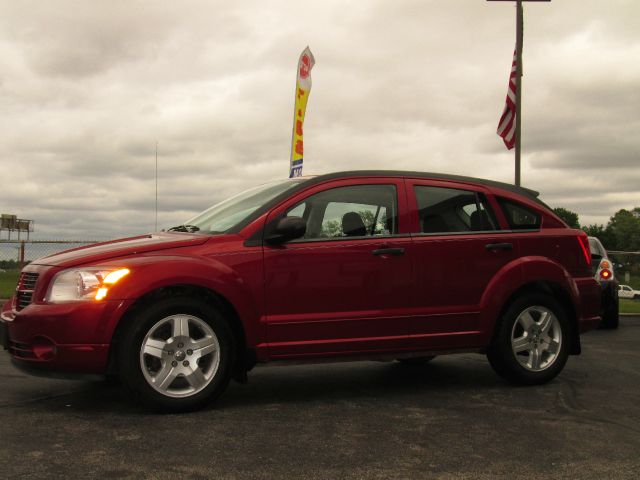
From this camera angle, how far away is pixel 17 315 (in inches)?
Result: 214

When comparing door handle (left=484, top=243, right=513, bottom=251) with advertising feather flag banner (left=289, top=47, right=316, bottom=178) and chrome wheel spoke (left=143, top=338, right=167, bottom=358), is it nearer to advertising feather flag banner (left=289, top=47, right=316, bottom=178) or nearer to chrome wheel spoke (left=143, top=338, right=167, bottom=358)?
chrome wheel spoke (left=143, top=338, right=167, bottom=358)

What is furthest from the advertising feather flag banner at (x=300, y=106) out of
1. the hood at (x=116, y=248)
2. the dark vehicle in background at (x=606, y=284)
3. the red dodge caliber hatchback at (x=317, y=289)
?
the hood at (x=116, y=248)

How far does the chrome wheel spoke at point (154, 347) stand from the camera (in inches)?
210

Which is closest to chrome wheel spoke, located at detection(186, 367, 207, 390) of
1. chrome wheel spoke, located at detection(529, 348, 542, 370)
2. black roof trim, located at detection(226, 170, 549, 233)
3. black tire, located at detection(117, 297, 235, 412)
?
black tire, located at detection(117, 297, 235, 412)

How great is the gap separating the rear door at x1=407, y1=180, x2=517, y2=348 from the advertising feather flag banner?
9.55 m

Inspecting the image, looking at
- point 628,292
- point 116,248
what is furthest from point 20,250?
point 628,292

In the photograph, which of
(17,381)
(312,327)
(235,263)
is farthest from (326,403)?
(17,381)

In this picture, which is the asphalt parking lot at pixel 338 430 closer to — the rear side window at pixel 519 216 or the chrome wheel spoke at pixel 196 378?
the chrome wheel spoke at pixel 196 378

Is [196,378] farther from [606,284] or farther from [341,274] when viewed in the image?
[606,284]

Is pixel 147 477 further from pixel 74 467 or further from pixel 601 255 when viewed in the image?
pixel 601 255

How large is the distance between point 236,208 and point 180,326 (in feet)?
4.23

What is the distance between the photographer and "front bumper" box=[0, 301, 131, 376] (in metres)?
5.24

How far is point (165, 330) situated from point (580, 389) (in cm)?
347

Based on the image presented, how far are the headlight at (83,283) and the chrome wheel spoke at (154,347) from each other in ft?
1.40
